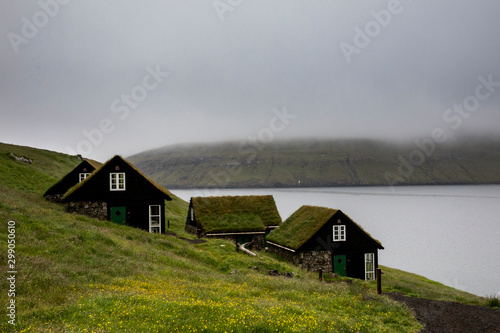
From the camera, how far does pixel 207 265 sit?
27.6m

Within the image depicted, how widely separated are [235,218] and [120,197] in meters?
16.4

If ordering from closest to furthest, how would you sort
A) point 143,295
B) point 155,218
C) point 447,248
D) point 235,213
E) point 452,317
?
point 143,295
point 452,317
point 155,218
point 235,213
point 447,248

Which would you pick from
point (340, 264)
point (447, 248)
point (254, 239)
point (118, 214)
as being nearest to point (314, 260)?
point (340, 264)

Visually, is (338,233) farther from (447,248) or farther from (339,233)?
(447,248)

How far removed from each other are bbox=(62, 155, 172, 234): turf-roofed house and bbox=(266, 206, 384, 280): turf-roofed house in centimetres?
1542

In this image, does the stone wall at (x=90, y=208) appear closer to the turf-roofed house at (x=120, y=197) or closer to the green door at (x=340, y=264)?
the turf-roofed house at (x=120, y=197)

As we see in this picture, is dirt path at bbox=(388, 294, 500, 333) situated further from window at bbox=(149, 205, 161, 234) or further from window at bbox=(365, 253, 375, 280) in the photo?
window at bbox=(149, 205, 161, 234)

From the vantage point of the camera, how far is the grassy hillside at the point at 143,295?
11.4 meters

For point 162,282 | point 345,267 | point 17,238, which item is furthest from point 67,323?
point 345,267

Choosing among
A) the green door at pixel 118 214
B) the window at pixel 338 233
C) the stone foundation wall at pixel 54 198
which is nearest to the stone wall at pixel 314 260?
the window at pixel 338 233

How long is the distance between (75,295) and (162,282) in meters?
4.90

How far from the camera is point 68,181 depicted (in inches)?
1785

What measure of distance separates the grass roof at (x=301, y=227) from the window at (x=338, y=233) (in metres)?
1.49

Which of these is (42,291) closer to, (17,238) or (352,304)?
(17,238)
